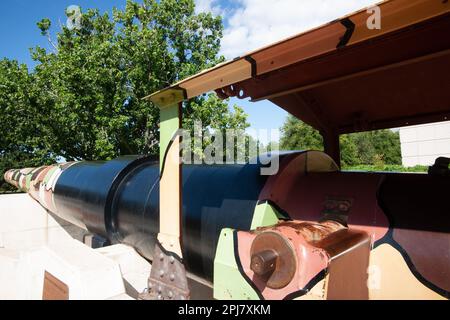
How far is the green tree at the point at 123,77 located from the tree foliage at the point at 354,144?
25.2 m

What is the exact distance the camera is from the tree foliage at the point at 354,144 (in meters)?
39.8

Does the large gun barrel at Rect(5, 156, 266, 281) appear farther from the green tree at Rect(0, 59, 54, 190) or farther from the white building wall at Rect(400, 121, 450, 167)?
the white building wall at Rect(400, 121, 450, 167)

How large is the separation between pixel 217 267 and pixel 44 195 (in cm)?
532

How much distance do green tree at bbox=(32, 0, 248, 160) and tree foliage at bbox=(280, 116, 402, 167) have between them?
25.2 metres

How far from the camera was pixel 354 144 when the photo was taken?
4631 centimetres

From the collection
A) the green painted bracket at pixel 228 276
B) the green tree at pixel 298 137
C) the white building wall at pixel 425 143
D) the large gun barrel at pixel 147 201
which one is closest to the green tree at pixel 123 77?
the large gun barrel at pixel 147 201

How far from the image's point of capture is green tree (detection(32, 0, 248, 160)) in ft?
45.0

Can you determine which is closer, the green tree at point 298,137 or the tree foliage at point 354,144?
the tree foliage at point 354,144

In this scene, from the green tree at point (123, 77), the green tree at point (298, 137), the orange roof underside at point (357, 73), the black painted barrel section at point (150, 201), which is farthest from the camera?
the green tree at point (298, 137)

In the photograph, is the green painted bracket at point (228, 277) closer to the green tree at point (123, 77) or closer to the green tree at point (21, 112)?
the green tree at point (123, 77)

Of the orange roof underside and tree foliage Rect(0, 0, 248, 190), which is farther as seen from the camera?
tree foliage Rect(0, 0, 248, 190)

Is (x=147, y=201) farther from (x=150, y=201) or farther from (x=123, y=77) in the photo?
(x=123, y=77)

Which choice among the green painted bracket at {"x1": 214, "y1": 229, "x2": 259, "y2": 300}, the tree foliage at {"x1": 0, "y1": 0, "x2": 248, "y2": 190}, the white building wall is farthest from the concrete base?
the white building wall

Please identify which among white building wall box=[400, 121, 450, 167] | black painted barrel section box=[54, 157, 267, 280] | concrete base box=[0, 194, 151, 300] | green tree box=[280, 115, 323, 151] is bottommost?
concrete base box=[0, 194, 151, 300]
